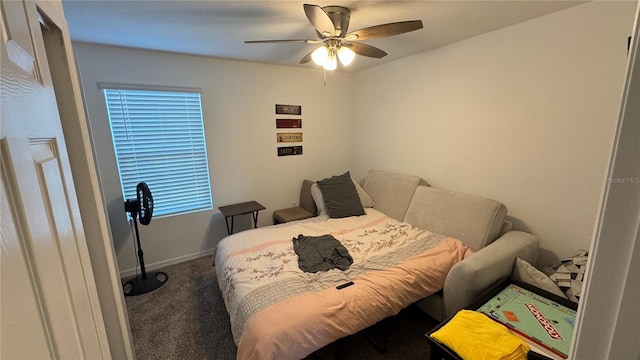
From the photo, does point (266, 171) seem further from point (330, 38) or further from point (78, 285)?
point (78, 285)

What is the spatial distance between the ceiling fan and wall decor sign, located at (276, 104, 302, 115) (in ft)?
5.17

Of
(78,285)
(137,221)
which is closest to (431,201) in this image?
(78,285)

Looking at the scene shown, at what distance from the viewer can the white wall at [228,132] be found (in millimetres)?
2562

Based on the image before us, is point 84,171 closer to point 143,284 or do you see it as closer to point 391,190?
point 143,284

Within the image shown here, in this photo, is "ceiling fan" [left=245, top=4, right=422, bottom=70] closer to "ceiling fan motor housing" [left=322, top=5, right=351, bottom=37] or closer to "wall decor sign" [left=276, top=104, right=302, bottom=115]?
"ceiling fan motor housing" [left=322, top=5, right=351, bottom=37]

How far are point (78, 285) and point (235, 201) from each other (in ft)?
9.29

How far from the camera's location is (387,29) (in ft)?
5.42

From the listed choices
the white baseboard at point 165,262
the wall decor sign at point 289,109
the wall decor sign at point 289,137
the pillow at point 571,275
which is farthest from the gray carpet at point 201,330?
the wall decor sign at point 289,109

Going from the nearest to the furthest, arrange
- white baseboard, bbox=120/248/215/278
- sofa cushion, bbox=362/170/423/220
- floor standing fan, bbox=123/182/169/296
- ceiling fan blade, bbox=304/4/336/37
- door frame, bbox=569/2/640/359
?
1. door frame, bbox=569/2/640/359
2. ceiling fan blade, bbox=304/4/336/37
3. floor standing fan, bbox=123/182/169/296
4. white baseboard, bbox=120/248/215/278
5. sofa cushion, bbox=362/170/423/220

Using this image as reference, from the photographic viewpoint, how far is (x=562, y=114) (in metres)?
1.94

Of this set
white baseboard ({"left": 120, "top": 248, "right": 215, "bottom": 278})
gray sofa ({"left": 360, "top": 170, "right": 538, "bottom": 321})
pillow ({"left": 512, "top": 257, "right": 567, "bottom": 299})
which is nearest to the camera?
pillow ({"left": 512, "top": 257, "right": 567, "bottom": 299})

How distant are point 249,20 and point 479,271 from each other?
8.22ft

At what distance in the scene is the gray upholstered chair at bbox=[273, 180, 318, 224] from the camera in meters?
3.38

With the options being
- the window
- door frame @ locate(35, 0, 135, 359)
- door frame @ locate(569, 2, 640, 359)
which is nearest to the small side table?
the window
